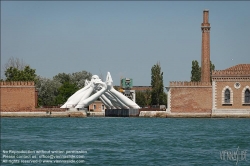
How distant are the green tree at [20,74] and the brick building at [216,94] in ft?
50.0

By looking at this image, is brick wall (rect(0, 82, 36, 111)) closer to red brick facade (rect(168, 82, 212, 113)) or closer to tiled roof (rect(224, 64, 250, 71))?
red brick facade (rect(168, 82, 212, 113))

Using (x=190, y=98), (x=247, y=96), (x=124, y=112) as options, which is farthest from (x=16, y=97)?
(x=247, y=96)

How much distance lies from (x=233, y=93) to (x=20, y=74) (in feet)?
68.6

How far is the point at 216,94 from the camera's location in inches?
2233

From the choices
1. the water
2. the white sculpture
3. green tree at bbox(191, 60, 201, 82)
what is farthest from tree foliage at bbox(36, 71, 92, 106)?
the water

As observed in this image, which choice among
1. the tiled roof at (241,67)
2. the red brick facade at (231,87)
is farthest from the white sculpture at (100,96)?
the tiled roof at (241,67)

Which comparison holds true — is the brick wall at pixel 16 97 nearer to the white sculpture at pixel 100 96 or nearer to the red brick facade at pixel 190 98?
the white sculpture at pixel 100 96

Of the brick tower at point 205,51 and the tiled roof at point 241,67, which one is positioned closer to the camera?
the tiled roof at point 241,67

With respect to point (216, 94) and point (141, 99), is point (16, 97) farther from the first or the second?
point (141, 99)

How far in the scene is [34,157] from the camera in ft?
74.3

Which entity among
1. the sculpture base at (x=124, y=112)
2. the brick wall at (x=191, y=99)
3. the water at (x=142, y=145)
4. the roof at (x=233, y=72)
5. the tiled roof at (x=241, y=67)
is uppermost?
the tiled roof at (x=241, y=67)

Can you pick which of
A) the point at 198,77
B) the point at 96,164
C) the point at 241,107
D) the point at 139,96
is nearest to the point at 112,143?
the point at 96,164

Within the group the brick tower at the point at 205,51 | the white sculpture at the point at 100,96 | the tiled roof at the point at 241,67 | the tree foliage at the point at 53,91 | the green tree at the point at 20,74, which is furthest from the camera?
the tree foliage at the point at 53,91

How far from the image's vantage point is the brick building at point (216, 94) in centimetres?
5625
